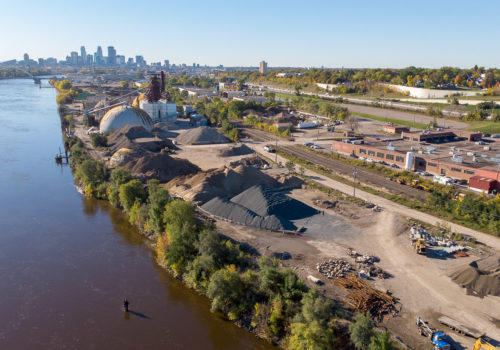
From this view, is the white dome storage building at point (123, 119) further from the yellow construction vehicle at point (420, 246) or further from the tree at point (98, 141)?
the yellow construction vehicle at point (420, 246)

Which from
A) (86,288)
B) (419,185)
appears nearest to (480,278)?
(419,185)

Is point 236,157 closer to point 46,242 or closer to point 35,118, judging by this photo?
point 46,242

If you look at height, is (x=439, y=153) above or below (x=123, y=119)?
below

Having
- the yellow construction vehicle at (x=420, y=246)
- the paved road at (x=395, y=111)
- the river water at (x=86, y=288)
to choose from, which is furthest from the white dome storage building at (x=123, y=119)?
the paved road at (x=395, y=111)

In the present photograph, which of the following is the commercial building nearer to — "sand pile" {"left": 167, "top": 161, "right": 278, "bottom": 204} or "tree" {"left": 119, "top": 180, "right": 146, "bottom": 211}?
"sand pile" {"left": 167, "top": 161, "right": 278, "bottom": 204}

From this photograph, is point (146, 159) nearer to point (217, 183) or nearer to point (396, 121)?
point (217, 183)

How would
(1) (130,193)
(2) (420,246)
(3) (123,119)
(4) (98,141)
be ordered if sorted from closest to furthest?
(2) (420,246)
(1) (130,193)
(4) (98,141)
(3) (123,119)

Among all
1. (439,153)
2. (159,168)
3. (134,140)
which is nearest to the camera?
(159,168)

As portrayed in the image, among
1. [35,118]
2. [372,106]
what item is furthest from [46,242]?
[372,106]
